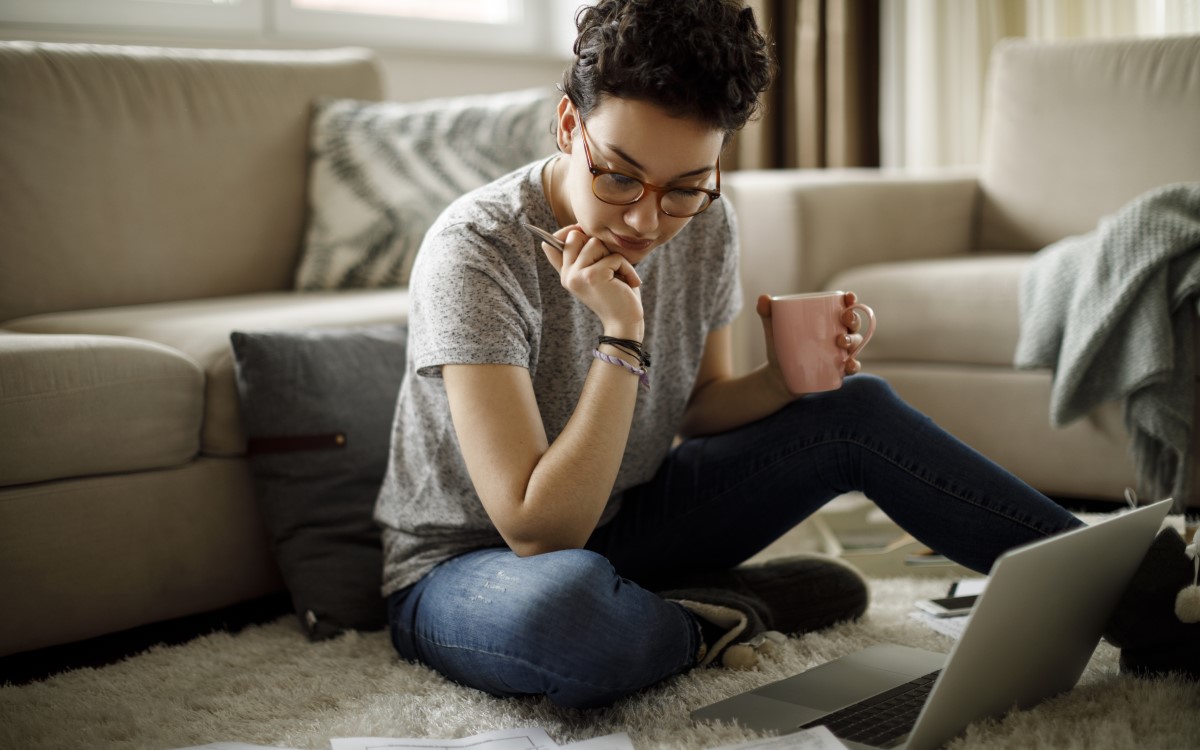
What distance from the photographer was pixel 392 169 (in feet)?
7.76

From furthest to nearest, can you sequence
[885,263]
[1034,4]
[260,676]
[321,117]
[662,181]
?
[1034,4] → [885,263] → [321,117] → [260,676] → [662,181]

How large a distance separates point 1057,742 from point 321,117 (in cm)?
191

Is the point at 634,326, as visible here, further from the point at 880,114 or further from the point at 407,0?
the point at 880,114

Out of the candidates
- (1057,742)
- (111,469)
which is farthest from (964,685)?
(111,469)

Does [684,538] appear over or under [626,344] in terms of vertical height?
under

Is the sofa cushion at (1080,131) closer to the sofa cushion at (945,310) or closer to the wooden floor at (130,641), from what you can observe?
the sofa cushion at (945,310)

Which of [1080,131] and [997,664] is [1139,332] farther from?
[997,664]

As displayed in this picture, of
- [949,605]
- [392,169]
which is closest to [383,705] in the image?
[949,605]

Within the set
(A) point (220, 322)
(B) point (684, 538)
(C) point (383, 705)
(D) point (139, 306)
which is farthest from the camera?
(D) point (139, 306)

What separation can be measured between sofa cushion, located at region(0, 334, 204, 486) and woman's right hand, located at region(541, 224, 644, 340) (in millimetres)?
702

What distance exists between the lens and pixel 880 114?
3959 mm

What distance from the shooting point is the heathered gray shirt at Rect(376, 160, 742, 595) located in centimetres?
123

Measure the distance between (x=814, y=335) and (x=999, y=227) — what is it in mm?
1715

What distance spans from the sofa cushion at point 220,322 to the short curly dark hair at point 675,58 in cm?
80
